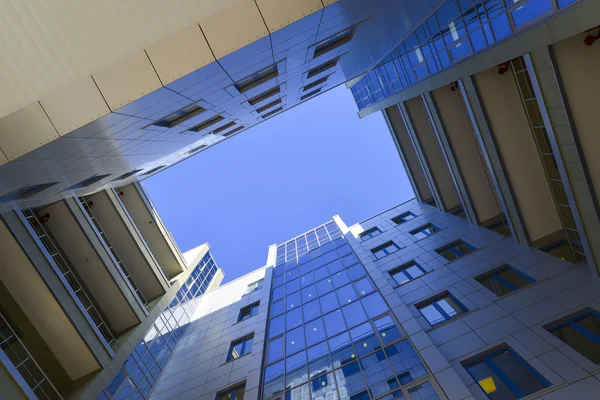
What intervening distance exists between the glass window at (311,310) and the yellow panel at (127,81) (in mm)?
15440

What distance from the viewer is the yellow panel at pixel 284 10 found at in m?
10.0

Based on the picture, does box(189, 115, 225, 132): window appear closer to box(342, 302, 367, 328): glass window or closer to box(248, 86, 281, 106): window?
box(248, 86, 281, 106): window

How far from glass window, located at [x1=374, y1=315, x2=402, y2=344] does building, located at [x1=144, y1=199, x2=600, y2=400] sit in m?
0.07

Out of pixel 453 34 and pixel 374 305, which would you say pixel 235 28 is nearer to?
pixel 453 34

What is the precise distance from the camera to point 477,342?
13461mm

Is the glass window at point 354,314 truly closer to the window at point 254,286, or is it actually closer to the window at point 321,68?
the window at point 254,286

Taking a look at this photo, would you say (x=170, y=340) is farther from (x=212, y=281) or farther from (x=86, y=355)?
(x=212, y=281)

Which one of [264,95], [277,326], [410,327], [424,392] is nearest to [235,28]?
[264,95]

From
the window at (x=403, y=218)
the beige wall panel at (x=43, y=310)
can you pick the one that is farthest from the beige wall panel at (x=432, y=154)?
the beige wall panel at (x=43, y=310)

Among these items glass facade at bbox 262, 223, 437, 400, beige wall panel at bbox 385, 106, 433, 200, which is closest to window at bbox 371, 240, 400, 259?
glass facade at bbox 262, 223, 437, 400

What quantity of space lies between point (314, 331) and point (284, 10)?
15.5 m

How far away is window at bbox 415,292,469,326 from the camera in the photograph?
16.2 m

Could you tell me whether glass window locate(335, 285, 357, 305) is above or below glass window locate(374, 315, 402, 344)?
below

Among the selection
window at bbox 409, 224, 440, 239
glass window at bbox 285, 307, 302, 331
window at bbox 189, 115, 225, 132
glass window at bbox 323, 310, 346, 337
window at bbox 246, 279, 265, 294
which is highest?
window at bbox 189, 115, 225, 132
